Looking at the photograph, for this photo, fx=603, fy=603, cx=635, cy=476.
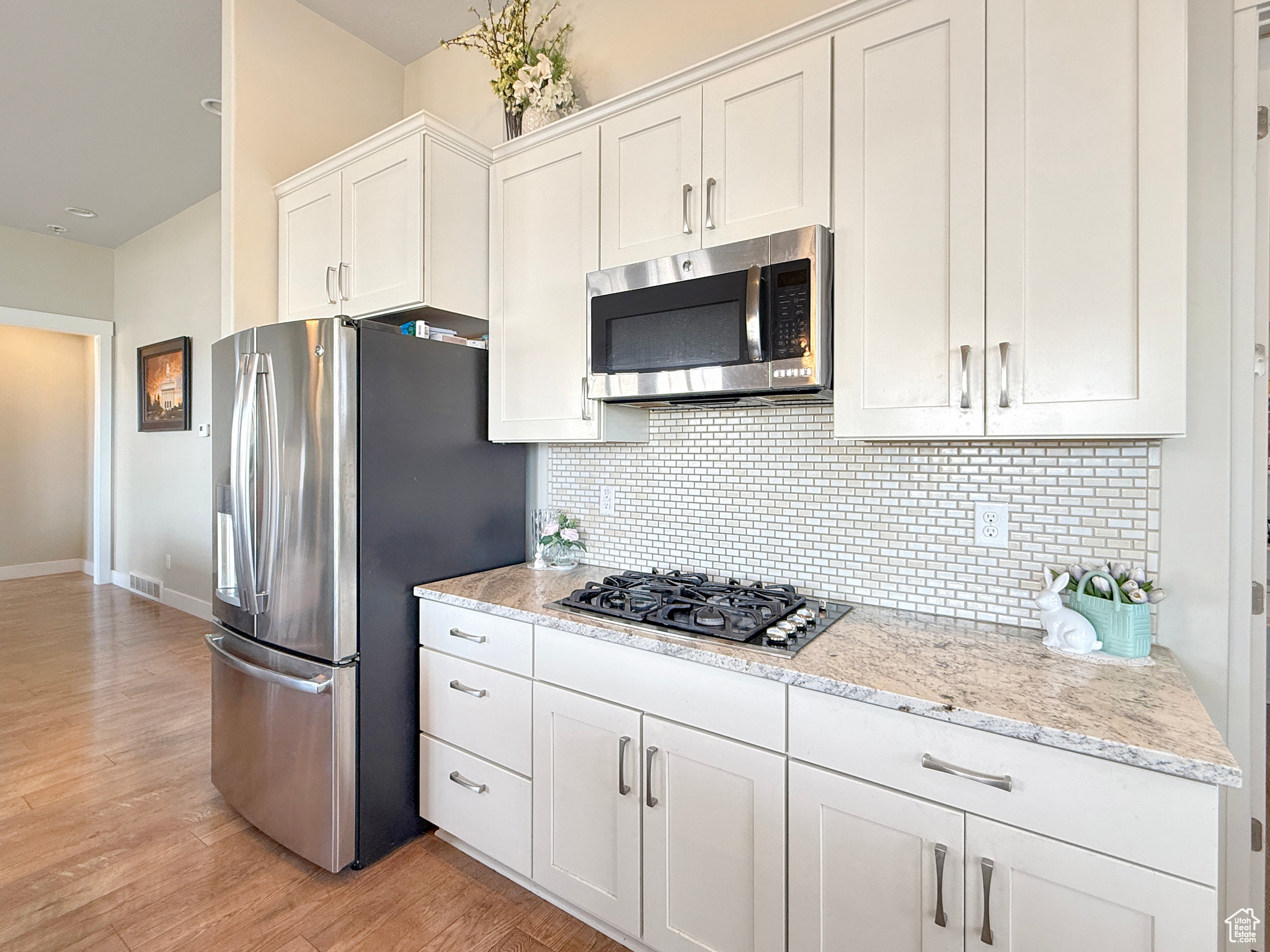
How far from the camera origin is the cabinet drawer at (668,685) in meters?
1.32

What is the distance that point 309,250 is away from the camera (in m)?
2.50

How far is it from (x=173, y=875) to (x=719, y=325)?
2418mm

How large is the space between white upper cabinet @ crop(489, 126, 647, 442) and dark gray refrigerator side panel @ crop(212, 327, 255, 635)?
0.85 meters

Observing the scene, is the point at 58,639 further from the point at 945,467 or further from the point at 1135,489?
the point at 1135,489

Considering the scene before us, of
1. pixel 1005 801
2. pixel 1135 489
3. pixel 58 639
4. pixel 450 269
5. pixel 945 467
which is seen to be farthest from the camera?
pixel 58 639

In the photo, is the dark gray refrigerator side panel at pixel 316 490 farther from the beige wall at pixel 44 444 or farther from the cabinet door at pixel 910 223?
the beige wall at pixel 44 444

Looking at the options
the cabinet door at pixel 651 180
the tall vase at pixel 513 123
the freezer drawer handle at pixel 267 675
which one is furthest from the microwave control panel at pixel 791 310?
the freezer drawer handle at pixel 267 675

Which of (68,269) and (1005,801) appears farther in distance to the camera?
(68,269)

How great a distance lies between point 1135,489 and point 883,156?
0.98 m

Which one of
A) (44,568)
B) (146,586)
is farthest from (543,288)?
(44,568)

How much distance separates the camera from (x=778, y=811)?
4.25 feet

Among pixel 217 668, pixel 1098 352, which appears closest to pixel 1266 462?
pixel 1098 352

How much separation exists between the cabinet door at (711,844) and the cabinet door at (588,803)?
51 mm

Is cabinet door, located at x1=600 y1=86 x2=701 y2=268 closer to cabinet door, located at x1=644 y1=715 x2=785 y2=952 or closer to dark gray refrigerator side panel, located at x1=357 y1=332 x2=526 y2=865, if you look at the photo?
dark gray refrigerator side panel, located at x1=357 y1=332 x2=526 y2=865
